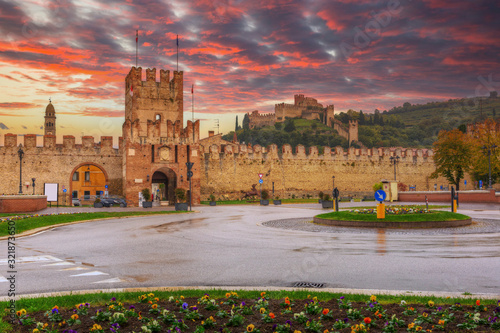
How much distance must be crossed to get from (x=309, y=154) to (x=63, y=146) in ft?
103

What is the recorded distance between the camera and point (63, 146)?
51.1 metres

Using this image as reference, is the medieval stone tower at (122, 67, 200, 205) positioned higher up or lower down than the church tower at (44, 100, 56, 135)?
lower down

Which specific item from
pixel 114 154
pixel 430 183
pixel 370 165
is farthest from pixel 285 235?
pixel 430 183

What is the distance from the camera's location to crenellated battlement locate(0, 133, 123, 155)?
48375 mm

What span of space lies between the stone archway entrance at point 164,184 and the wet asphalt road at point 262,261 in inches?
1340

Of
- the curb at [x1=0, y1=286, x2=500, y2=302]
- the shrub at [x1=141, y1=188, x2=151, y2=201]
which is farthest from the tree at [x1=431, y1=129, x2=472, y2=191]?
the curb at [x1=0, y1=286, x2=500, y2=302]

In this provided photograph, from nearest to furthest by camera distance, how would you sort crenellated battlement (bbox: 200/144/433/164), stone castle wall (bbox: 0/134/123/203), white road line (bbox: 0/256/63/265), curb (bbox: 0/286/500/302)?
curb (bbox: 0/286/500/302) → white road line (bbox: 0/256/63/265) → stone castle wall (bbox: 0/134/123/203) → crenellated battlement (bbox: 200/144/433/164)

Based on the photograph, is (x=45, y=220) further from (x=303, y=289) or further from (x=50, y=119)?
(x=50, y=119)

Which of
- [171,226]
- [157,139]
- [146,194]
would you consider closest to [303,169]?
[157,139]

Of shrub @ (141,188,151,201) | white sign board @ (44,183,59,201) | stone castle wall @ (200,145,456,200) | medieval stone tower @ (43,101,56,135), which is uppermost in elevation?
medieval stone tower @ (43,101,56,135)

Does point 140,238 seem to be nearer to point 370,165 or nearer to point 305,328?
point 305,328

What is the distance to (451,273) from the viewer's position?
867 cm

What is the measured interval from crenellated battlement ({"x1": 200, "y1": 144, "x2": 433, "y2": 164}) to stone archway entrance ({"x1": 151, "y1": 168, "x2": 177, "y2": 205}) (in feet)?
21.1

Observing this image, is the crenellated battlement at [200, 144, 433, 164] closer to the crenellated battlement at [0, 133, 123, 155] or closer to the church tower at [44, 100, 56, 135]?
the crenellated battlement at [0, 133, 123, 155]
